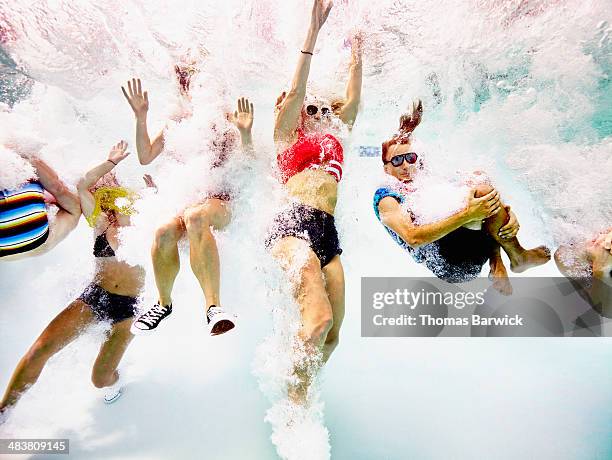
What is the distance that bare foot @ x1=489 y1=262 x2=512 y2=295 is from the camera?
4.27 metres

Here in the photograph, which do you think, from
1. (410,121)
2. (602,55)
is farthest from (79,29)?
(602,55)

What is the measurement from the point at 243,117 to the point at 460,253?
2.42 m

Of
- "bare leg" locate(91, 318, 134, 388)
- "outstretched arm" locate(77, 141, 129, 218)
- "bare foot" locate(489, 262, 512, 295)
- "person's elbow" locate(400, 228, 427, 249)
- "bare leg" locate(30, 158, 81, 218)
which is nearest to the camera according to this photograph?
"person's elbow" locate(400, 228, 427, 249)

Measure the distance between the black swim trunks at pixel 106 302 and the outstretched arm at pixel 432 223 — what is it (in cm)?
325

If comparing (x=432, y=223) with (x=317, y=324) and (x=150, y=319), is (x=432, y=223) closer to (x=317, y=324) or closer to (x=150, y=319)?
(x=317, y=324)

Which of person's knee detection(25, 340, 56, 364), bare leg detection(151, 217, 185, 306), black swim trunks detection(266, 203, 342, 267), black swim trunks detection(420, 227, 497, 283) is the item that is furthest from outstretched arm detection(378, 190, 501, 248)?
person's knee detection(25, 340, 56, 364)

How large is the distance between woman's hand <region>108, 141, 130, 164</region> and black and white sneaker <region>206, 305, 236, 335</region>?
1.96 meters

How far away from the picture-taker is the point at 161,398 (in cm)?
725

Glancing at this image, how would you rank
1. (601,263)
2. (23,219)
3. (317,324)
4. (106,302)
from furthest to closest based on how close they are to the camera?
(106,302) < (23,219) < (601,263) < (317,324)

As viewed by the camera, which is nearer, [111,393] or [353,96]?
[353,96]

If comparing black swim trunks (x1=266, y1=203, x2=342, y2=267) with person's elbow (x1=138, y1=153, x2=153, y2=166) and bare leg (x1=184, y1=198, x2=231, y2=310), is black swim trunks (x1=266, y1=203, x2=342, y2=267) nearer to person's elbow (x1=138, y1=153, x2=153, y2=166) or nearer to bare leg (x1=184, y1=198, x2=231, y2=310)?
bare leg (x1=184, y1=198, x2=231, y2=310)

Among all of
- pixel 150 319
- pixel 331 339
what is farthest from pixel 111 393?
pixel 331 339

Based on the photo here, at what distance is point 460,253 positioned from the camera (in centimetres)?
443

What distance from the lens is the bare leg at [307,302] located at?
3494 millimetres
